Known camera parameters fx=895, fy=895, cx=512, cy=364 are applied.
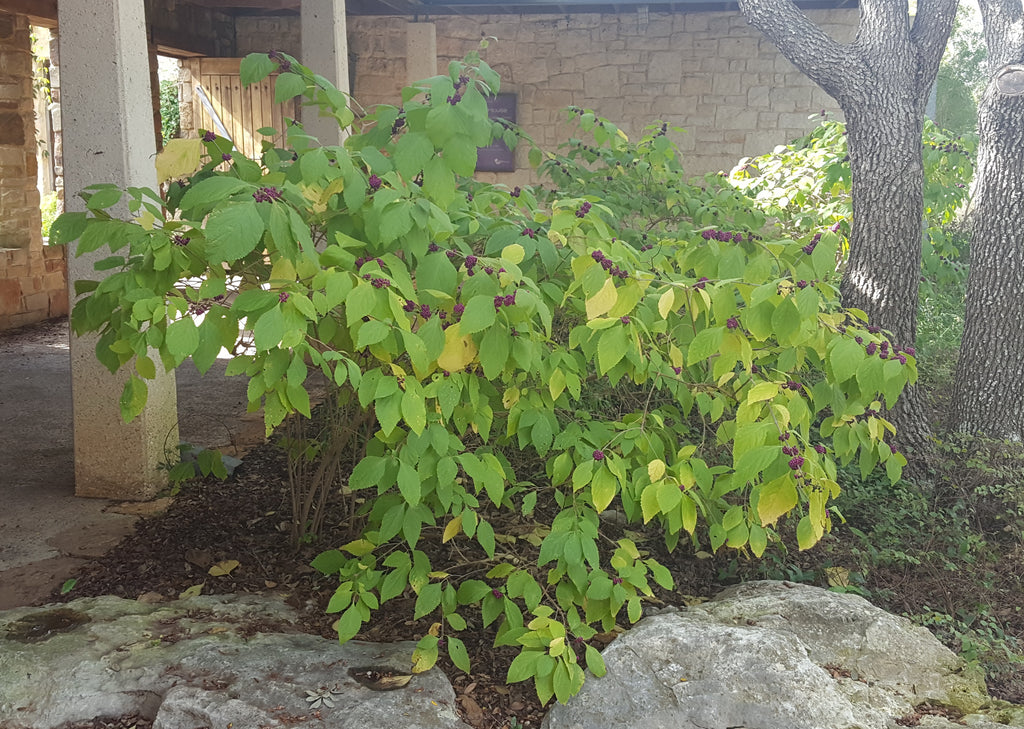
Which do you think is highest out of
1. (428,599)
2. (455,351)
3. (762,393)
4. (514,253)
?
(514,253)

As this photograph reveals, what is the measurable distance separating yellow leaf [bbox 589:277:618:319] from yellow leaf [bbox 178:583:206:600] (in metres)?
1.93

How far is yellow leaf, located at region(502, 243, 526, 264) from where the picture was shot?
227 cm

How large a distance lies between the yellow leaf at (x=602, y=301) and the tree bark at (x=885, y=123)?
2710 mm

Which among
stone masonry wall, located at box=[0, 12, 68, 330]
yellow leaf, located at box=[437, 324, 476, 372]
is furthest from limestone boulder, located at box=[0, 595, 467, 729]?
stone masonry wall, located at box=[0, 12, 68, 330]

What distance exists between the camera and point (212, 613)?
118 inches

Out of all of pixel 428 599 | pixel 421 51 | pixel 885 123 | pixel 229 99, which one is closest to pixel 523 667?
pixel 428 599

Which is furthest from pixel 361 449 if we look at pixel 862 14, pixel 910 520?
pixel 862 14

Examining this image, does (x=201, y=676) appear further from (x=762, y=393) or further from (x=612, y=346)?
(x=762, y=393)

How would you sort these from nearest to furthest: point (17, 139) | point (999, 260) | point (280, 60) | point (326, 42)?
1. point (280, 60)
2. point (999, 260)
3. point (326, 42)
4. point (17, 139)

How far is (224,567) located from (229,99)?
27.4 feet

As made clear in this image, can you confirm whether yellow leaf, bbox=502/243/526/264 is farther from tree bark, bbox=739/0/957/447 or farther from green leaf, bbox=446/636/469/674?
tree bark, bbox=739/0/957/447

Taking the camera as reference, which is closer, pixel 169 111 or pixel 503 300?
pixel 503 300

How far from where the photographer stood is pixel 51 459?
4.74m

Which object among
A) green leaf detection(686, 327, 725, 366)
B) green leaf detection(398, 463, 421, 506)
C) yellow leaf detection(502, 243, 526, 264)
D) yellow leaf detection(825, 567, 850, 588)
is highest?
yellow leaf detection(502, 243, 526, 264)
